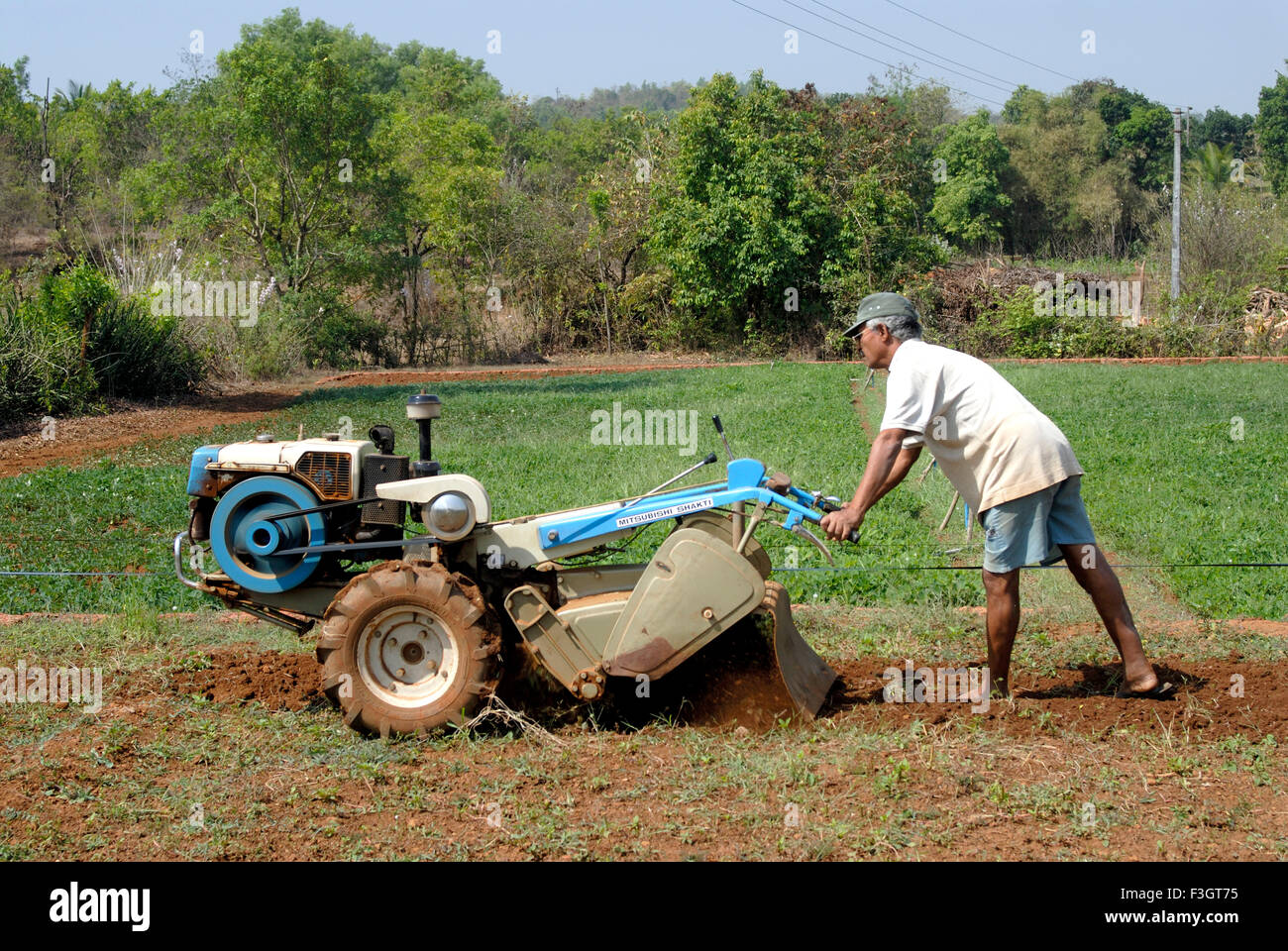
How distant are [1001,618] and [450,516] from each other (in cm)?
263

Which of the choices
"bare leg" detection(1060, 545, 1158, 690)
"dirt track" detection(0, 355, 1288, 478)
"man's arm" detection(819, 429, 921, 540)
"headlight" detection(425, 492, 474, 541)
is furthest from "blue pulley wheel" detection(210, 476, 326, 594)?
"dirt track" detection(0, 355, 1288, 478)

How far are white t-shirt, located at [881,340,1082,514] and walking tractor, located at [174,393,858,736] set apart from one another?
0.69m

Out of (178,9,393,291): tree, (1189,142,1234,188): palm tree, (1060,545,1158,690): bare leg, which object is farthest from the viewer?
(1189,142,1234,188): palm tree

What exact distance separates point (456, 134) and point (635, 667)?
3536 cm

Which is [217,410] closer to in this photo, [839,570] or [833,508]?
[839,570]

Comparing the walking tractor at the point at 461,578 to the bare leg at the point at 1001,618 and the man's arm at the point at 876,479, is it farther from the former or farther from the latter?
the bare leg at the point at 1001,618

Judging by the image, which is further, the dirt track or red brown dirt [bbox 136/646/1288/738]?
the dirt track

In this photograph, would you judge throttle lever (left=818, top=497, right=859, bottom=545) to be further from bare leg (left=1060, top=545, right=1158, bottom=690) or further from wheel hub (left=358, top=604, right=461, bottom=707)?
wheel hub (left=358, top=604, right=461, bottom=707)

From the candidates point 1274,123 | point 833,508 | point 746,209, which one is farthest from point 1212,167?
point 833,508

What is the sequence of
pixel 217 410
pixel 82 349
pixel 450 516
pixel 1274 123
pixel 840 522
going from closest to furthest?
pixel 840 522
pixel 450 516
pixel 82 349
pixel 217 410
pixel 1274 123

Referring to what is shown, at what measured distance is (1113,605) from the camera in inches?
223

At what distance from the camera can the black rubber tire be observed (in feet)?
17.5
